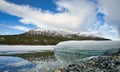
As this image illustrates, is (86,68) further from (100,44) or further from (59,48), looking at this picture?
(59,48)

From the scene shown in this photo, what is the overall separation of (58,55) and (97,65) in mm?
8145

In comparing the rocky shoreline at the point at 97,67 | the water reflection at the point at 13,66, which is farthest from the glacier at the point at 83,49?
the rocky shoreline at the point at 97,67

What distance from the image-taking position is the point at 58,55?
59.3 ft

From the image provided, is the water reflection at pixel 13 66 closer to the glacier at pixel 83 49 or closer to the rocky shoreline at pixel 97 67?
the glacier at pixel 83 49

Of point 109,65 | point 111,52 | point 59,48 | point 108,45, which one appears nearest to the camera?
point 109,65

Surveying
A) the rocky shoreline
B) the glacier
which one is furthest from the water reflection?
the rocky shoreline

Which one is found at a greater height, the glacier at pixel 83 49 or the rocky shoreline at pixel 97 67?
the glacier at pixel 83 49

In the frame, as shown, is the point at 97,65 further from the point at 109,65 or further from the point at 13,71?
the point at 13,71

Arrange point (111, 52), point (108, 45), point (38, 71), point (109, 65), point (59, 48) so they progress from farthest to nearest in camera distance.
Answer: point (59, 48)
point (108, 45)
point (111, 52)
point (38, 71)
point (109, 65)

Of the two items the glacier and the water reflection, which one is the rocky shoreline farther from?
the glacier

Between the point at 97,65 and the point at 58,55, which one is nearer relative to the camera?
the point at 97,65

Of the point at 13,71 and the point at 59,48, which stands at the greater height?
the point at 59,48

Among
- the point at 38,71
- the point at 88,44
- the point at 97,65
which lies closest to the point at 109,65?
the point at 97,65

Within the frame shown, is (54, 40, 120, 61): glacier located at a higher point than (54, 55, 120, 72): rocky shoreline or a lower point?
higher
